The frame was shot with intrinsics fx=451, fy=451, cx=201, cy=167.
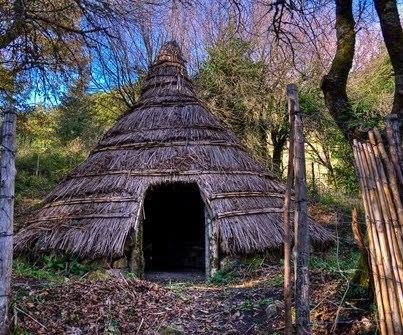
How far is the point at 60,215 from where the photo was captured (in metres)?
7.74

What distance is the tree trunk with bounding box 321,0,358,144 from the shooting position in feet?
15.5

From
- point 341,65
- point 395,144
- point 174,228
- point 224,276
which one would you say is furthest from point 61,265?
point 395,144

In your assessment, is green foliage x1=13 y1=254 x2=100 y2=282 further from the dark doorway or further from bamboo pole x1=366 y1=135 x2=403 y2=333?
bamboo pole x1=366 y1=135 x2=403 y2=333

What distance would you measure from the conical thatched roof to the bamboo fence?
4.17 metres

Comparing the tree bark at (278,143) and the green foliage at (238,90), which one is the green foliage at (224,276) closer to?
the green foliage at (238,90)

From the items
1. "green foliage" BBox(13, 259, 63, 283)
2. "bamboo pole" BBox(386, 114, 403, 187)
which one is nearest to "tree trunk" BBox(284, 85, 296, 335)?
"bamboo pole" BBox(386, 114, 403, 187)

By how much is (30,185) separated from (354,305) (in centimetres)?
1550

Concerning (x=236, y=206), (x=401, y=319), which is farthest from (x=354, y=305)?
(x=236, y=206)

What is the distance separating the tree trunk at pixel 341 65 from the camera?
473 cm

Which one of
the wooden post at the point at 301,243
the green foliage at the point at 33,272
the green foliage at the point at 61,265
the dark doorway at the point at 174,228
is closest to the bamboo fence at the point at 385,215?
the wooden post at the point at 301,243

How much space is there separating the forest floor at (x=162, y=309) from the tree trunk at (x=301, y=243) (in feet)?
1.08

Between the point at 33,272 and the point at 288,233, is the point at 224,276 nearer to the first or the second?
the point at 33,272

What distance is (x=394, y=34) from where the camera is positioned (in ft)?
13.4

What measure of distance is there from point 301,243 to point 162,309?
2.03m
